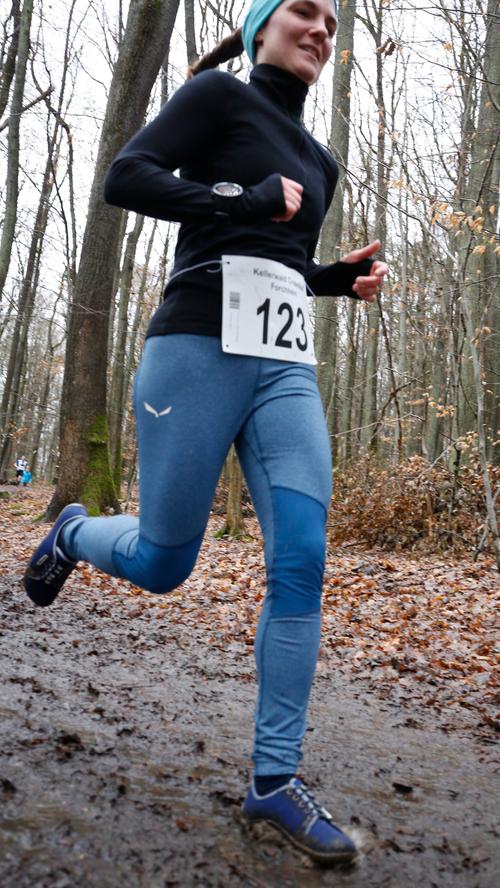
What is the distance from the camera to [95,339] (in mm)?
10023

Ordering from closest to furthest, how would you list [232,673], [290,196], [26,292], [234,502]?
[290,196], [232,673], [234,502], [26,292]

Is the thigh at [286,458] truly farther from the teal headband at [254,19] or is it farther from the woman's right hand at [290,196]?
the teal headband at [254,19]

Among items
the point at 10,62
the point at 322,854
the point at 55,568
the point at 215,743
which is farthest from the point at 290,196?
the point at 10,62

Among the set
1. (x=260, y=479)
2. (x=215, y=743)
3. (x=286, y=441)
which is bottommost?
(x=215, y=743)

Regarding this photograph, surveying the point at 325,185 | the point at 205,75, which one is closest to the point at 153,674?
the point at 325,185

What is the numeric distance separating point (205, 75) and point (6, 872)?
221 centimetres

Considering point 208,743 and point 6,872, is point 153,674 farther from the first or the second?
point 6,872

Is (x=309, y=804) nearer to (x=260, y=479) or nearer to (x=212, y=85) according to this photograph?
(x=260, y=479)

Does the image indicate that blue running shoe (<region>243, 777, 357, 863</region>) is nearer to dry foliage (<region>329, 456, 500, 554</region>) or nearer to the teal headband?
the teal headband

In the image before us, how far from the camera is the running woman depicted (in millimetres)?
2148

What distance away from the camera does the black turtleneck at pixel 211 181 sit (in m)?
2.21

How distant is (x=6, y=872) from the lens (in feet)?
5.65

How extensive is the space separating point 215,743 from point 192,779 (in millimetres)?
484

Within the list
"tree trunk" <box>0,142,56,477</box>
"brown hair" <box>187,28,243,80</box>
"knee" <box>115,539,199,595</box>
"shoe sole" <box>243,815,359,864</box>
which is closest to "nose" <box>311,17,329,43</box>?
"brown hair" <box>187,28,243,80</box>
